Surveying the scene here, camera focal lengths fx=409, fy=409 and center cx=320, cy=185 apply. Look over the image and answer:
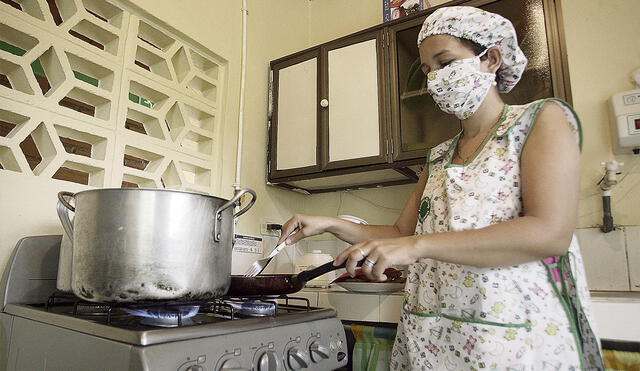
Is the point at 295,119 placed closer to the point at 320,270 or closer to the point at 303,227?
the point at 303,227

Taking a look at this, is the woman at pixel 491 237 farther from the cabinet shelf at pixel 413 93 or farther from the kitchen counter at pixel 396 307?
the cabinet shelf at pixel 413 93

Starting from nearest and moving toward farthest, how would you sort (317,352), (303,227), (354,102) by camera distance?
(317,352) < (303,227) < (354,102)

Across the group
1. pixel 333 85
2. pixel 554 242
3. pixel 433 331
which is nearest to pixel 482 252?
pixel 554 242

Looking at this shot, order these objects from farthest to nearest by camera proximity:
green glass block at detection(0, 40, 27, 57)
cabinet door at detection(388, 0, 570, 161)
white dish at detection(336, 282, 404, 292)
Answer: green glass block at detection(0, 40, 27, 57)
cabinet door at detection(388, 0, 570, 161)
white dish at detection(336, 282, 404, 292)

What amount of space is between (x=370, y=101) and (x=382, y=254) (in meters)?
1.04

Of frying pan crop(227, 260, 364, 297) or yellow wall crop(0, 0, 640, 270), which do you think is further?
yellow wall crop(0, 0, 640, 270)

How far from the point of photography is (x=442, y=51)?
949mm

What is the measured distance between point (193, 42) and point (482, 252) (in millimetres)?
1376

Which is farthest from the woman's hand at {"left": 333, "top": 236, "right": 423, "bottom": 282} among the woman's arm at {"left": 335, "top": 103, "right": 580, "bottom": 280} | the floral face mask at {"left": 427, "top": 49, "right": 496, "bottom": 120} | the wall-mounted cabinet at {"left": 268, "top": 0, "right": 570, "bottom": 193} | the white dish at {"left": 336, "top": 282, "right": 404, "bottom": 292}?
the wall-mounted cabinet at {"left": 268, "top": 0, "right": 570, "bottom": 193}

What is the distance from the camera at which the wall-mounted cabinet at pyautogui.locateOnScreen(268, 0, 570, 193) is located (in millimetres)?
1389

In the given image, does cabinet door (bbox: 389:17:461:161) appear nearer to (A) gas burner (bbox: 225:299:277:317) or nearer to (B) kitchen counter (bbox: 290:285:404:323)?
(B) kitchen counter (bbox: 290:285:404:323)

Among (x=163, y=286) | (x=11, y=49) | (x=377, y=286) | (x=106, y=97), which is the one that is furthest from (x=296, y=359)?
(x=11, y=49)

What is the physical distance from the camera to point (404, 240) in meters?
0.75

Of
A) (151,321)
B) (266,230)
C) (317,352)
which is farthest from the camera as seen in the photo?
(266,230)
